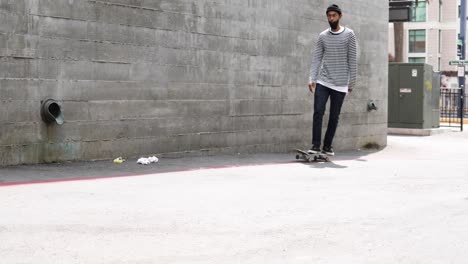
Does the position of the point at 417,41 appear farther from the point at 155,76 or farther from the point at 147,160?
the point at 147,160

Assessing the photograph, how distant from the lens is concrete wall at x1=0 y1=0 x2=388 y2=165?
285 inches

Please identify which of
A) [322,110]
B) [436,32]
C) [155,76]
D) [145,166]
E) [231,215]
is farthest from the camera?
[436,32]

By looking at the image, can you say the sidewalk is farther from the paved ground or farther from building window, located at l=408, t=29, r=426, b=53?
building window, located at l=408, t=29, r=426, b=53

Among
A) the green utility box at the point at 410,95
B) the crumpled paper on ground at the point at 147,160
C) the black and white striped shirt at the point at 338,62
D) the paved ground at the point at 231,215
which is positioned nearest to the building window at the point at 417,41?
the green utility box at the point at 410,95

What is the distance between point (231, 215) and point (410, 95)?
575 inches

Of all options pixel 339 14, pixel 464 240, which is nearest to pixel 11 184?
pixel 464 240

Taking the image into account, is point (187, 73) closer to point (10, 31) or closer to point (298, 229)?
point (10, 31)

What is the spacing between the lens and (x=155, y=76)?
8492 mm

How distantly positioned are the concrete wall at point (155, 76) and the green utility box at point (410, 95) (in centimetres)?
763

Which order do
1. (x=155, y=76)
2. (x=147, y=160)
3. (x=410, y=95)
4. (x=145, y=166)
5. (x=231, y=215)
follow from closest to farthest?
1. (x=231, y=215)
2. (x=145, y=166)
3. (x=147, y=160)
4. (x=155, y=76)
5. (x=410, y=95)

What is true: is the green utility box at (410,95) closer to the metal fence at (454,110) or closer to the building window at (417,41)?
the metal fence at (454,110)

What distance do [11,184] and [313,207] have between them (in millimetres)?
2665

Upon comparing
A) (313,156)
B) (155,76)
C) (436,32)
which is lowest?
(313,156)

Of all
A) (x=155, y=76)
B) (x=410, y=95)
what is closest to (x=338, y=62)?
(x=155, y=76)
